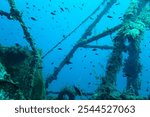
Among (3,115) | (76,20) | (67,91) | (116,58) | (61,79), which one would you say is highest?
(76,20)

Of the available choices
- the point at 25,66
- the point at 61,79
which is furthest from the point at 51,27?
the point at 25,66

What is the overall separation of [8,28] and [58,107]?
132m

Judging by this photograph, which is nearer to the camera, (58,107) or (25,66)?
(58,107)

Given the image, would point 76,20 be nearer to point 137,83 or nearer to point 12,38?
point 12,38

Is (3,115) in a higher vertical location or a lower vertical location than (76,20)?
lower

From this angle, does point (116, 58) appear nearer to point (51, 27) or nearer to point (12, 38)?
point (51, 27)

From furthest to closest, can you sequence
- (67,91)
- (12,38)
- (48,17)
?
(12,38) → (48,17) → (67,91)

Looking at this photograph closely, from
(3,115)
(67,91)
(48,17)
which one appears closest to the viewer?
(3,115)

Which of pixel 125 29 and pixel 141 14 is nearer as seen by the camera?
pixel 125 29

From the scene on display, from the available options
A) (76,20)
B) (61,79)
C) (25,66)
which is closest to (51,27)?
(76,20)

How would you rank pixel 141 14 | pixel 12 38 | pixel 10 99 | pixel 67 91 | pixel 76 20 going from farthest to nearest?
pixel 12 38 < pixel 76 20 < pixel 67 91 < pixel 141 14 < pixel 10 99

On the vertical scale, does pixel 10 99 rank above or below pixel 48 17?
below

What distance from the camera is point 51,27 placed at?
128500mm

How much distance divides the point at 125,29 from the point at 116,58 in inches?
31.9
